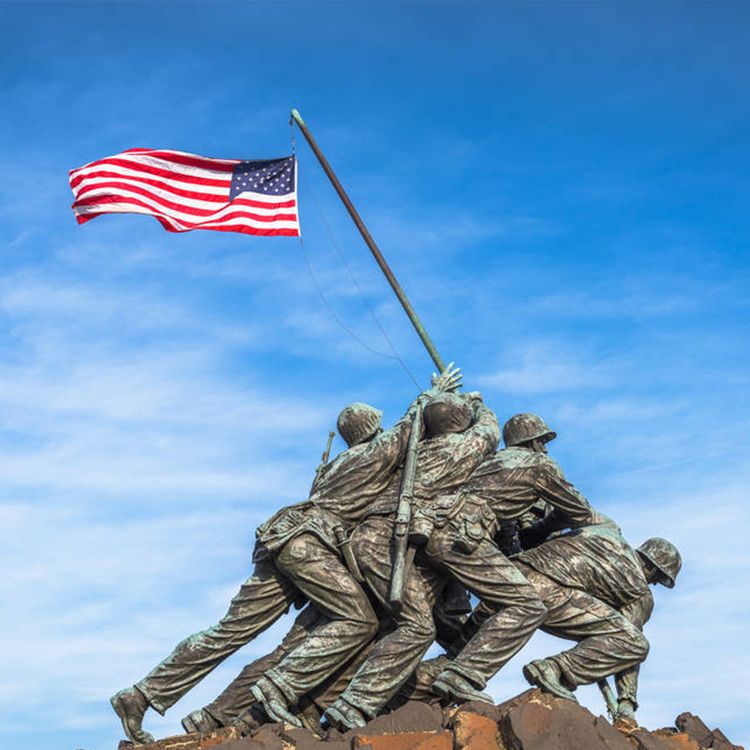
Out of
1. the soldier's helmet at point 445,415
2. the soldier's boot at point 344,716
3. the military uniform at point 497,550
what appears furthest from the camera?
the soldier's helmet at point 445,415

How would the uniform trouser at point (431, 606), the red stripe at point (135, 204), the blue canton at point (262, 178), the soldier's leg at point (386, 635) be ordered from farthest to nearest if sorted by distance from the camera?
the blue canton at point (262, 178)
the red stripe at point (135, 204)
the uniform trouser at point (431, 606)
the soldier's leg at point (386, 635)

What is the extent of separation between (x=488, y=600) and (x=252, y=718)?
98.1 inches

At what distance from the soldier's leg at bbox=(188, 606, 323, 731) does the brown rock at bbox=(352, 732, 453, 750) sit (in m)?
1.76

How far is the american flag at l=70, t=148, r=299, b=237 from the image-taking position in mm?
16750

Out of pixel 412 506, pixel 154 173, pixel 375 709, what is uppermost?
pixel 154 173

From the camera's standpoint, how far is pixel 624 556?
49.4 ft

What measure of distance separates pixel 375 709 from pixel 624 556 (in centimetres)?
304

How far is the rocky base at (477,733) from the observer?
41.6 feet

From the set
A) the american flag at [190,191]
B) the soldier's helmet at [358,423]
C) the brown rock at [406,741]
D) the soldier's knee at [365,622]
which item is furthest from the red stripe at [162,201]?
the brown rock at [406,741]

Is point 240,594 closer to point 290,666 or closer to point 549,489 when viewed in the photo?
point 290,666

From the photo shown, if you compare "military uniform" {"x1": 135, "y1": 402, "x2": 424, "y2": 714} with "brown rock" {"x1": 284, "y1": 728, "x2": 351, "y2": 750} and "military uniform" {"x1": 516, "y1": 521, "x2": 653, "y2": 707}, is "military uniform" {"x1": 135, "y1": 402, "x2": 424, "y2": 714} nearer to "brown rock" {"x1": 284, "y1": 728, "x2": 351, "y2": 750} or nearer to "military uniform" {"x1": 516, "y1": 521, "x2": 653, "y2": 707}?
"brown rock" {"x1": 284, "y1": 728, "x2": 351, "y2": 750}

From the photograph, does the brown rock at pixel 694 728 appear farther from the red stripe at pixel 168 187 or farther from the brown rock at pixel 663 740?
the red stripe at pixel 168 187

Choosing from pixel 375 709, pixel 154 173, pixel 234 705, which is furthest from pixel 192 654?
pixel 154 173

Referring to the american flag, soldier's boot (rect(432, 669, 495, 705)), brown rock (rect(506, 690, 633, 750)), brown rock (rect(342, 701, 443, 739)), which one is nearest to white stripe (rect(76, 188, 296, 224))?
the american flag
